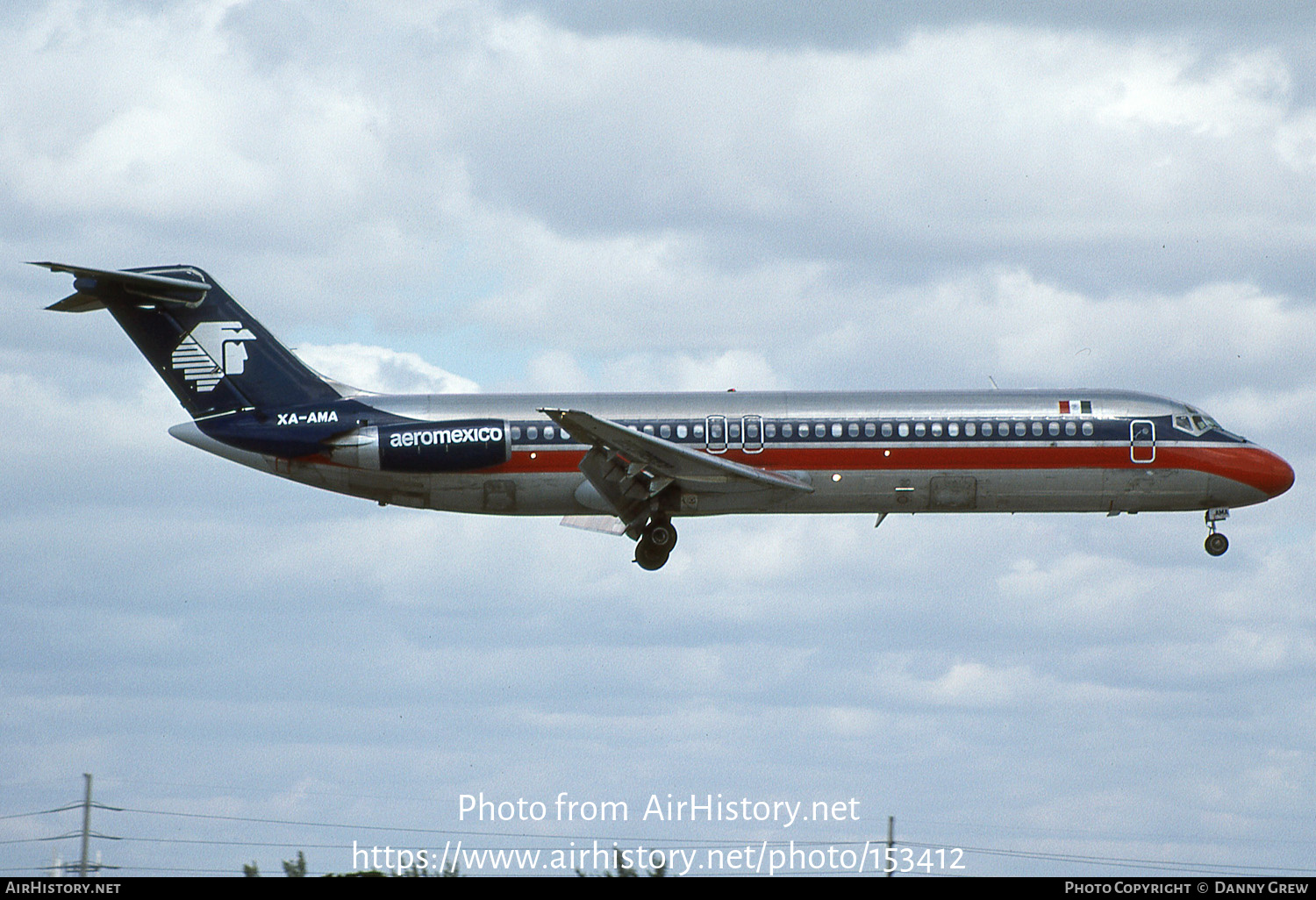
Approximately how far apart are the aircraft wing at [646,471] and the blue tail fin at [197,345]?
764cm

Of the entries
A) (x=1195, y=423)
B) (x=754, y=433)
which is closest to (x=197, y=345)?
(x=754, y=433)

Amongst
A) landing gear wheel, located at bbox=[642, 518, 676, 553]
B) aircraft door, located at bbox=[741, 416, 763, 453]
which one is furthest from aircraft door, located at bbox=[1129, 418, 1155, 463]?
landing gear wheel, located at bbox=[642, 518, 676, 553]

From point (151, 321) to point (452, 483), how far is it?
29.8 ft

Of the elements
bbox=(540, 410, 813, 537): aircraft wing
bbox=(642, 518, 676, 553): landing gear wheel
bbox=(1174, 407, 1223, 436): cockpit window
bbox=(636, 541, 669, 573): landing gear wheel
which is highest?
bbox=(1174, 407, 1223, 436): cockpit window

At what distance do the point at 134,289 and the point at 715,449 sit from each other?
1528cm

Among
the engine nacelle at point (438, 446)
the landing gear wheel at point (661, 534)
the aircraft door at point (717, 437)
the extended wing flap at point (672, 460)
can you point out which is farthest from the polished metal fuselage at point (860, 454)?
the landing gear wheel at point (661, 534)

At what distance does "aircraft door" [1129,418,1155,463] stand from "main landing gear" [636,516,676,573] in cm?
1140

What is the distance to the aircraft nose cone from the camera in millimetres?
44812

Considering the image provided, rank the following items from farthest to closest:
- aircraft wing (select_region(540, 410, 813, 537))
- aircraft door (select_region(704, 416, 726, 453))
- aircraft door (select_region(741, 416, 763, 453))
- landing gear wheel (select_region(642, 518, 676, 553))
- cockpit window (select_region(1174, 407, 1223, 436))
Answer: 1. cockpit window (select_region(1174, 407, 1223, 436))
2. landing gear wheel (select_region(642, 518, 676, 553))
3. aircraft door (select_region(704, 416, 726, 453))
4. aircraft door (select_region(741, 416, 763, 453))
5. aircraft wing (select_region(540, 410, 813, 537))

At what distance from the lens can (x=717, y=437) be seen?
4281 cm

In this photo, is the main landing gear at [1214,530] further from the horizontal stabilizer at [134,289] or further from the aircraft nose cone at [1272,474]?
the horizontal stabilizer at [134,289]

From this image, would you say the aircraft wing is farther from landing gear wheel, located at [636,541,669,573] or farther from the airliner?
landing gear wheel, located at [636,541,669,573]

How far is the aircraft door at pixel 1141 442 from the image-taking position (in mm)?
43500
